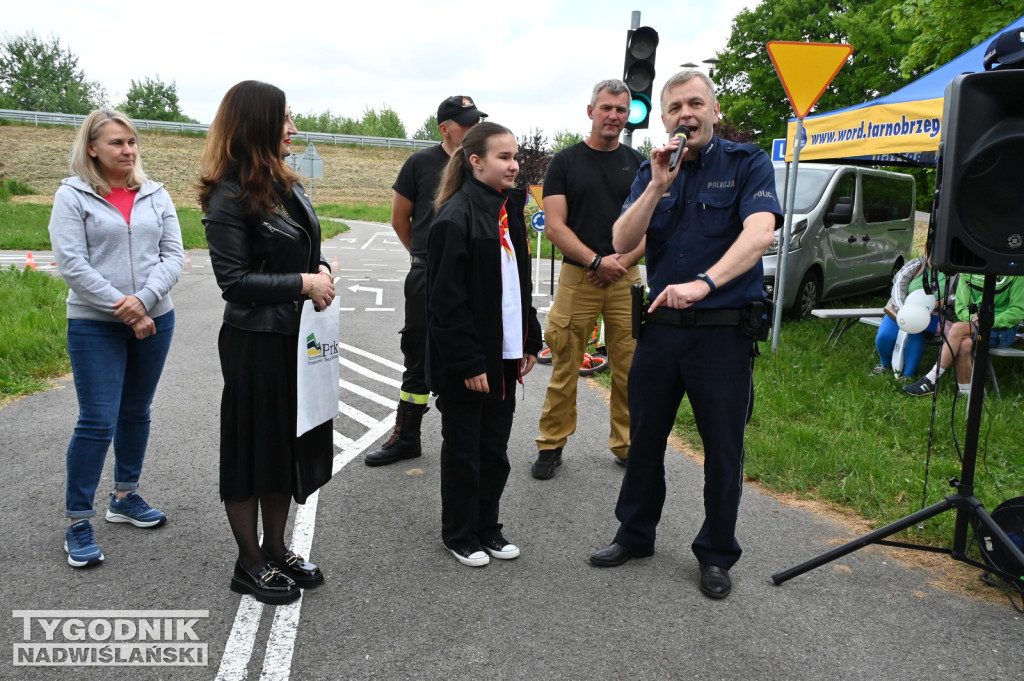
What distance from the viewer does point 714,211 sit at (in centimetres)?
322

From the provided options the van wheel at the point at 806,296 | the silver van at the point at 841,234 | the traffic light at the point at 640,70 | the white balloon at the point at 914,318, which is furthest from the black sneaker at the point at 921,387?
the van wheel at the point at 806,296

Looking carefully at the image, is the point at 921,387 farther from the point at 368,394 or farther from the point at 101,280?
the point at 101,280

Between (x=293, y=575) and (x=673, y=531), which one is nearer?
(x=293, y=575)

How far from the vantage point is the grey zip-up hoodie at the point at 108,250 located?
331cm

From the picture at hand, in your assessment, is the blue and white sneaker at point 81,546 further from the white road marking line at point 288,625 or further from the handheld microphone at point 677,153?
the handheld microphone at point 677,153

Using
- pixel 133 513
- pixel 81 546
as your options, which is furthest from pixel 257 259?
pixel 133 513

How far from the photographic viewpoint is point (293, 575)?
3248 millimetres

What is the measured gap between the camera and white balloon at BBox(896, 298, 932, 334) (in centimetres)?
644

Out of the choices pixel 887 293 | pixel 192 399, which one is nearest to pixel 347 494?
pixel 192 399

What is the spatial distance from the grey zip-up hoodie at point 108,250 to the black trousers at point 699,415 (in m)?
2.20

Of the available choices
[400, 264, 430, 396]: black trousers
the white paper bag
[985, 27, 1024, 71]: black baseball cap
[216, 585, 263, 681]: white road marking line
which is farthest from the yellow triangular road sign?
[216, 585, 263, 681]: white road marking line

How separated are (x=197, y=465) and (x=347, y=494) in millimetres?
1038

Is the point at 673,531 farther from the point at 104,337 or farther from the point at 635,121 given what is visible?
the point at 635,121

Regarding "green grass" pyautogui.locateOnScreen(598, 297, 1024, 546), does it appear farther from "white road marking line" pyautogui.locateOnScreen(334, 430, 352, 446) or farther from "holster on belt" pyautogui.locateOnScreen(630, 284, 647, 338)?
"white road marking line" pyautogui.locateOnScreen(334, 430, 352, 446)
